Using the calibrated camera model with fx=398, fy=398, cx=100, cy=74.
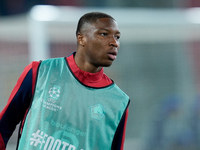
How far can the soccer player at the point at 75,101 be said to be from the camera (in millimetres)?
1771

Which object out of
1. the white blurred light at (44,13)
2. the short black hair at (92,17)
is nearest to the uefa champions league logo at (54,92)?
the short black hair at (92,17)

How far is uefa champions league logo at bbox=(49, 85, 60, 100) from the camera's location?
1.82 metres

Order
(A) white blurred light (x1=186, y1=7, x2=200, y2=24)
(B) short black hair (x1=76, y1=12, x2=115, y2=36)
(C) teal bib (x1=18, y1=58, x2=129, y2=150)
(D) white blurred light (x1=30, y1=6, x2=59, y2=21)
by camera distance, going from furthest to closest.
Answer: (A) white blurred light (x1=186, y1=7, x2=200, y2=24) → (D) white blurred light (x1=30, y1=6, x2=59, y2=21) → (B) short black hair (x1=76, y1=12, x2=115, y2=36) → (C) teal bib (x1=18, y1=58, x2=129, y2=150)

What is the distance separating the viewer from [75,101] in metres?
1.84

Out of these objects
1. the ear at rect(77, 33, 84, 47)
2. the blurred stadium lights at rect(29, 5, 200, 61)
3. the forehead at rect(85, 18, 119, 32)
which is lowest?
the blurred stadium lights at rect(29, 5, 200, 61)

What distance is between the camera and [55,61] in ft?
6.20

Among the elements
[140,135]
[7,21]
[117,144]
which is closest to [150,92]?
[140,135]

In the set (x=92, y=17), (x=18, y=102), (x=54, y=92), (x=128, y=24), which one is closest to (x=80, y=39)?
(x=92, y=17)

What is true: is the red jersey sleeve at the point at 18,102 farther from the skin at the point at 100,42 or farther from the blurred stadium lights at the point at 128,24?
the blurred stadium lights at the point at 128,24

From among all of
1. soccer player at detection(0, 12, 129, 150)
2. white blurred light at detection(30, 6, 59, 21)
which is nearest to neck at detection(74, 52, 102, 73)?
soccer player at detection(0, 12, 129, 150)

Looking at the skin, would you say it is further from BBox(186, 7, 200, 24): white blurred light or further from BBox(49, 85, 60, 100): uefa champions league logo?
BBox(186, 7, 200, 24): white blurred light

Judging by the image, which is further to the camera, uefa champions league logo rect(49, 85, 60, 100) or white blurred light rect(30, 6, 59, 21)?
white blurred light rect(30, 6, 59, 21)

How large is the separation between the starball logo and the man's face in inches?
8.6

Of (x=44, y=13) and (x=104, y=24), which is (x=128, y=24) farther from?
(x=104, y=24)
